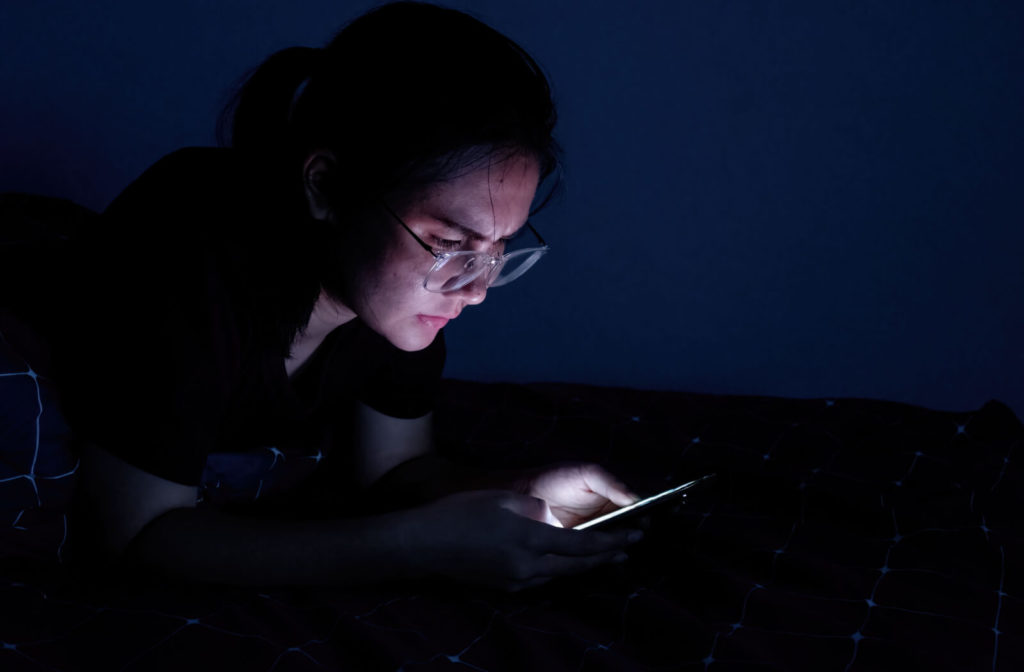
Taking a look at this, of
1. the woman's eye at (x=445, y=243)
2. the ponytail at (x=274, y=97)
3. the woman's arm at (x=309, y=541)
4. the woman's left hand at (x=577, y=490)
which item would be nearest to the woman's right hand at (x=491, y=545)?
the woman's arm at (x=309, y=541)

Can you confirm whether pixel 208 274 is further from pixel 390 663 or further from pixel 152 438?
pixel 390 663

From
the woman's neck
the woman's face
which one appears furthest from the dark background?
the woman's face

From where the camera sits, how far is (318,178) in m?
0.97

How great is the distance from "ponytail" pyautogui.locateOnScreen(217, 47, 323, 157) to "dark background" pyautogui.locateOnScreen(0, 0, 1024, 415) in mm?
760

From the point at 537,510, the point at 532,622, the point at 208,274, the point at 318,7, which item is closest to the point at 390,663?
the point at 532,622

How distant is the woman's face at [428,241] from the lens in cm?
91

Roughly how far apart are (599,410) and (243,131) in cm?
85

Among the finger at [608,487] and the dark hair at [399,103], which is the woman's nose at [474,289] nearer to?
the dark hair at [399,103]

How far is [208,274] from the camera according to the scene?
945 millimetres

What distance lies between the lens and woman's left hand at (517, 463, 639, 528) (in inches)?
44.5

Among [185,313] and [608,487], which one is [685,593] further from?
[185,313]

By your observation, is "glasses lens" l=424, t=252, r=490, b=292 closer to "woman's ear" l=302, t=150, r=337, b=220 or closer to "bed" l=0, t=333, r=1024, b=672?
"woman's ear" l=302, t=150, r=337, b=220

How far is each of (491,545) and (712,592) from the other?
305 millimetres

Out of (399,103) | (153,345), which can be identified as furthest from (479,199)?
(153,345)
